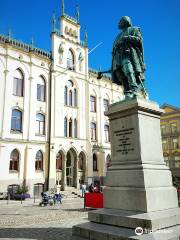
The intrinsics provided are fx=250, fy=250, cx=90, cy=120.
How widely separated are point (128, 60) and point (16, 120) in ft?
70.0

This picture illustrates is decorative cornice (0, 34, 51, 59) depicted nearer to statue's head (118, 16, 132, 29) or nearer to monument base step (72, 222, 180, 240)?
statue's head (118, 16, 132, 29)

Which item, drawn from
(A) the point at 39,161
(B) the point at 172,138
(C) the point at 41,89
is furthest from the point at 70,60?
(B) the point at 172,138

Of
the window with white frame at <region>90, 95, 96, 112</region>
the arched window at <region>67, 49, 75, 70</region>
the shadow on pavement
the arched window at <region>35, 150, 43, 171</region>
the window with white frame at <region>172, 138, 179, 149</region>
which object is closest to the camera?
the shadow on pavement

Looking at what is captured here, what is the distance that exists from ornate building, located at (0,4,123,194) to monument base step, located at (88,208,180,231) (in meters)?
20.4

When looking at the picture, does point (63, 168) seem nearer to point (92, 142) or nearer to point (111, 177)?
point (92, 142)

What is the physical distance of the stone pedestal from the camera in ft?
18.0

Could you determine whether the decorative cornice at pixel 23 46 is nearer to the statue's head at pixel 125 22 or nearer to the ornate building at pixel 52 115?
the ornate building at pixel 52 115

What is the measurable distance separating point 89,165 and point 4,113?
12518 mm

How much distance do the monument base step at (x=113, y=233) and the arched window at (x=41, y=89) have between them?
2425 centimetres

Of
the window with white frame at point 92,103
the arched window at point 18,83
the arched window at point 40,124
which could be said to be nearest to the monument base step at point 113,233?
the arched window at point 40,124

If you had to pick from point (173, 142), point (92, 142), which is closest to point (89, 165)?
point (92, 142)

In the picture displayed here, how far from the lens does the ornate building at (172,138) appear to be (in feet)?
148

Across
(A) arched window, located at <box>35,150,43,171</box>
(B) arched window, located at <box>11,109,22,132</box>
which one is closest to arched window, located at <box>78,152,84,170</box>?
(A) arched window, located at <box>35,150,43,171</box>

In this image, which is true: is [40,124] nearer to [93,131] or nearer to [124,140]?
[93,131]
